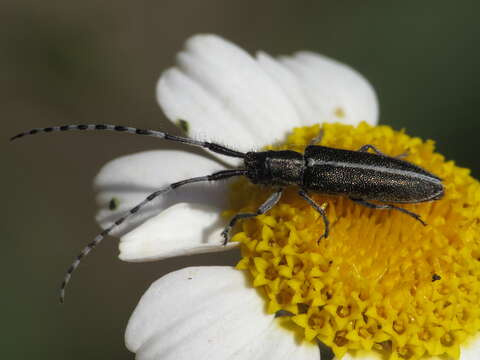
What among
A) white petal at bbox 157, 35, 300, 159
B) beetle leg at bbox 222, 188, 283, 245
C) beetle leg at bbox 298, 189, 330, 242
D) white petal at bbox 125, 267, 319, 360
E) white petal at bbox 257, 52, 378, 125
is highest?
white petal at bbox 257, 52, 378, 125

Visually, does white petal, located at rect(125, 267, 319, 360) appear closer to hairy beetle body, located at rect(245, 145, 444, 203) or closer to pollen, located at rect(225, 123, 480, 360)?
pollen, located at rect(225, 123, 480, 360)

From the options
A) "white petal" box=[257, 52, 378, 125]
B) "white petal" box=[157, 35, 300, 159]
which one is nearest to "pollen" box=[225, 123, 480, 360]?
"white petal" box=[157, 35, 300, 159]

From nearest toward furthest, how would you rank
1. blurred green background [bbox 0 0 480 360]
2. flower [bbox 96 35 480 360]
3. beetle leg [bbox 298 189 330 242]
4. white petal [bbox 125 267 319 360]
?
white petal [bbox 125 267 319 360], flower [bbox 96 35 480 360], beetle leg [bbox 298 189 330 242], blurred green background [bbox 0 0 480 360]

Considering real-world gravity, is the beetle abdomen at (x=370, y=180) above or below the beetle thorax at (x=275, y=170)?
above

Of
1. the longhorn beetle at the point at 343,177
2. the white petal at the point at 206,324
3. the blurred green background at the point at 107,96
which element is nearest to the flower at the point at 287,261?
the white petal at the point at 206,324

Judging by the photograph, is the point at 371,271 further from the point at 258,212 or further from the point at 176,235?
the point at 176,235

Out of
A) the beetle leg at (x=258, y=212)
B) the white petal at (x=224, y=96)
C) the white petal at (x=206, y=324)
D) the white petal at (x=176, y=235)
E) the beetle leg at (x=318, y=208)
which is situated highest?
the white petal at (x=224, y=96)

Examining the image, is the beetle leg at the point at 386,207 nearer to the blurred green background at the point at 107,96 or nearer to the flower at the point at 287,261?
the flower at the point at 287,261
